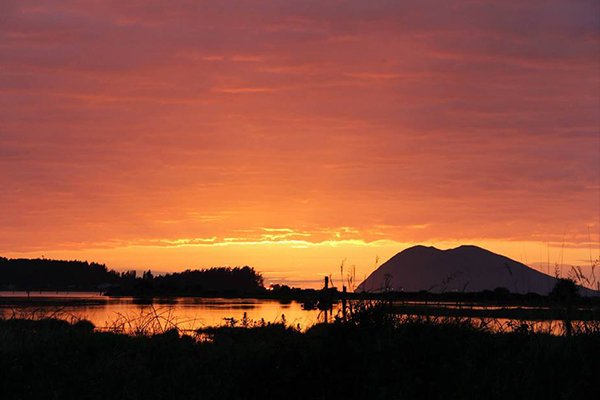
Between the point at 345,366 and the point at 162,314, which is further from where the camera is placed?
the point at 162,314

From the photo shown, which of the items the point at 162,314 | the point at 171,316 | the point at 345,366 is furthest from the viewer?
the point at 162,314

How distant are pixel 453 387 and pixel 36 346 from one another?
8.43 meters

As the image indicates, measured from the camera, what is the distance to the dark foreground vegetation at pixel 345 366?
1100cm

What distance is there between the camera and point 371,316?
12570mm

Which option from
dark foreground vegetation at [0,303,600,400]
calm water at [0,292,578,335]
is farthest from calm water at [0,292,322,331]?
dark foreground vegetation at [0,303,600,400]

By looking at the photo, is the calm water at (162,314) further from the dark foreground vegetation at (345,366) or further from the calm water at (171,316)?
the dark foreground vegetation at (345,366)

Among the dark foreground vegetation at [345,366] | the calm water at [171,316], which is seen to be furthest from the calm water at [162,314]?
the dark foreground vegetation at [345,366]

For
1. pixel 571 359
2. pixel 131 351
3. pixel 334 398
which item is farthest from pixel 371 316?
pixel 131 351

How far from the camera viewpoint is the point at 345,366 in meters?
11.4

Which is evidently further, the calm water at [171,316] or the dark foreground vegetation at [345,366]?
the calm water at [171,316]

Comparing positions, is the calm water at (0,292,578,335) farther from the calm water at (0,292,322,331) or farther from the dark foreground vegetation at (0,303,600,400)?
the dark foreground vegetation at (0,303,600,400)

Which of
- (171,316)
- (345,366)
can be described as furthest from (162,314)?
(345,366)

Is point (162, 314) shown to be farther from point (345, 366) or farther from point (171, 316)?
point (345, 366)

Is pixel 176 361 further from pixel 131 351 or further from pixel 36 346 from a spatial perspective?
pixel 36 346
